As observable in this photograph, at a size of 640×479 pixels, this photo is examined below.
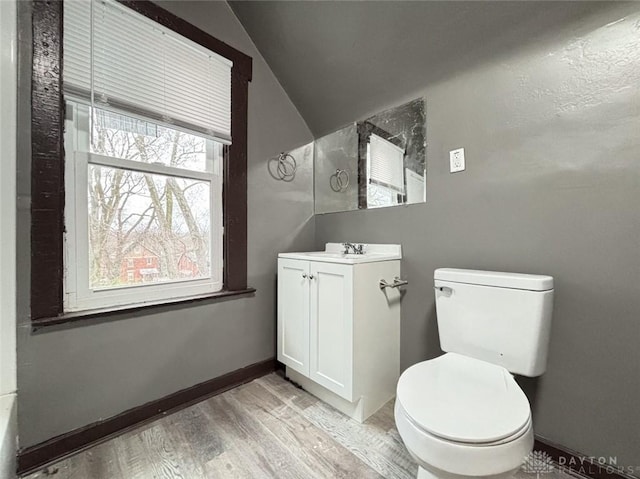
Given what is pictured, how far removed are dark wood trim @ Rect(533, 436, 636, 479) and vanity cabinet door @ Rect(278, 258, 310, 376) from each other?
117 centimetres

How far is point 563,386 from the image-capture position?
1.12 metres

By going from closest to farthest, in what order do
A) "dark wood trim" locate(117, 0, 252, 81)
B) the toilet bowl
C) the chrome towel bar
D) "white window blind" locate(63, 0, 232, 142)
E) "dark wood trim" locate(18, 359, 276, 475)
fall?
the toilet bowl → "dark wood trim" locate(18, 359, 276, 475) → "white window blind" locate(63, 0, 232, 142) → "dark wood trim" locate(117, 0, 252, 81) → the chrome towel bar

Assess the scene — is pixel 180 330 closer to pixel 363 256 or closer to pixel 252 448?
pixel 252 448

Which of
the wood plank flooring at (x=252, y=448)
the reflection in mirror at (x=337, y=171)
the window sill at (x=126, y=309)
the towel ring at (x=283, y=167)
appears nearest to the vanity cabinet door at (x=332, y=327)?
the wood plank flooring at (x=252, y=448)

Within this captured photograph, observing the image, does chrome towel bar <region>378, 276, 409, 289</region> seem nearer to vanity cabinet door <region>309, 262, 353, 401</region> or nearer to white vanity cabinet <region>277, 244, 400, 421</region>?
white vanity cabinet <region>277, 244, 400, 421</region>

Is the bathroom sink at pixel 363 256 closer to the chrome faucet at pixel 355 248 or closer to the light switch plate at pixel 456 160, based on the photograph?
the chrome faucet at pixel 355 248

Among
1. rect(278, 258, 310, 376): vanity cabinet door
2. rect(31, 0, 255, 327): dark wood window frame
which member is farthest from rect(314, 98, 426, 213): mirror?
rect(31, 0, 255, 327): dark wood window frame

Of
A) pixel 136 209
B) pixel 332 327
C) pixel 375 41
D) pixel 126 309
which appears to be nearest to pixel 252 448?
pixel 332 327

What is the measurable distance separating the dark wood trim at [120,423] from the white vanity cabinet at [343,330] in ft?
1.25

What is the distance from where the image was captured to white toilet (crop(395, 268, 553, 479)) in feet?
2.35

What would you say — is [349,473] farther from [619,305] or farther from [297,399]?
[619,305]

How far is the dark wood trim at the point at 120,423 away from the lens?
1088mm

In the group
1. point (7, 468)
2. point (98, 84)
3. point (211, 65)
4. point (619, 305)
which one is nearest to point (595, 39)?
point (619, 305)

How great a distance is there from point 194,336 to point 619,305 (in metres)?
1.99
